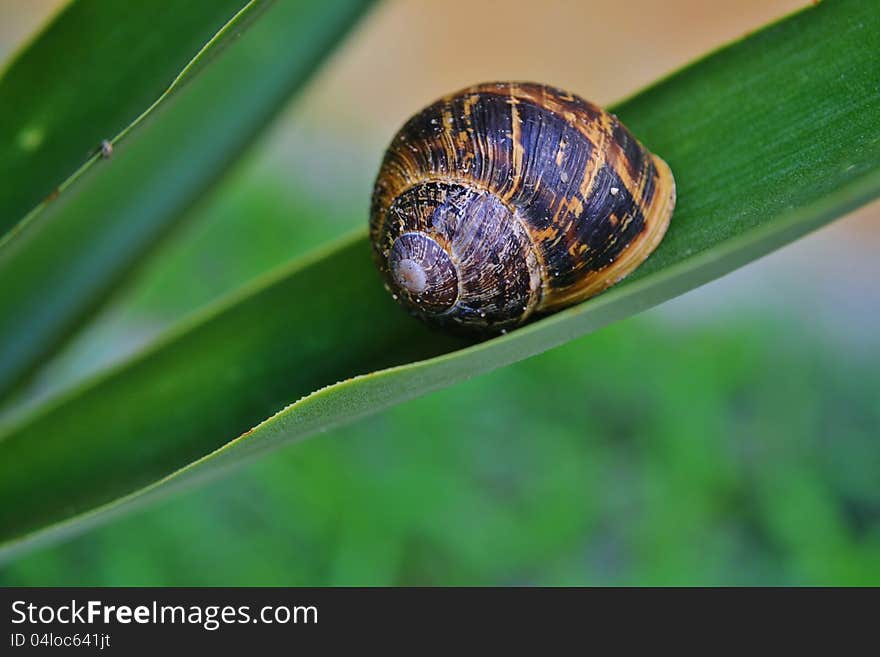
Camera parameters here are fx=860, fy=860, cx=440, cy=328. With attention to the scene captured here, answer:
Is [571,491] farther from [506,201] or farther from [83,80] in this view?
[83,80]

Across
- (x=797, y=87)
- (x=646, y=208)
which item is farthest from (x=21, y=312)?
(x=797, y=87)

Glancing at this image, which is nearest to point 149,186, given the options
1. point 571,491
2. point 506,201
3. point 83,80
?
point 83,80

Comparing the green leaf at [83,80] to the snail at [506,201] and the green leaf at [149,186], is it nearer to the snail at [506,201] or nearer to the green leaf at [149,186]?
the green leaf at [149,186]

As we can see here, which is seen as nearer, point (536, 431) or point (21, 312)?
point (21, 312)
